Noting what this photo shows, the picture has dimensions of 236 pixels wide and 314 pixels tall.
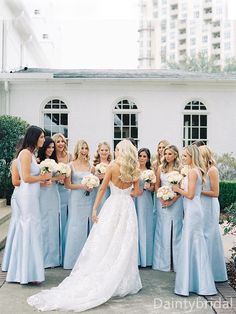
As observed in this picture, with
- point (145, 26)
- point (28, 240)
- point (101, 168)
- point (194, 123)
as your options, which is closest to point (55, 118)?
point (194, 123)

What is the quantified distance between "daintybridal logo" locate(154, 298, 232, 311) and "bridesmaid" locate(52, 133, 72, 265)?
7.90 feet

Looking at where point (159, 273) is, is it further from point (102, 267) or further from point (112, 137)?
point (112, 137)

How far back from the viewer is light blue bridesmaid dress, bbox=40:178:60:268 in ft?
25.4

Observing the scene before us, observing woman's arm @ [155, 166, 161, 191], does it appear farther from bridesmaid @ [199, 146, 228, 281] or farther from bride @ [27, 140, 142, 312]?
bride @ [27, 140, 142, 312]

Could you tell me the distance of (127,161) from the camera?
622cm

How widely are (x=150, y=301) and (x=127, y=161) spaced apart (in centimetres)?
179

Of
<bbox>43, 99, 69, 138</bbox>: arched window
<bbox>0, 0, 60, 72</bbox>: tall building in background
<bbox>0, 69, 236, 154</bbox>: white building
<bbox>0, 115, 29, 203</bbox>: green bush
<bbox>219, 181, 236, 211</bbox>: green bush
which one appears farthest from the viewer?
<bbox>0, 0, 60, 72</bbox>: tall building in background

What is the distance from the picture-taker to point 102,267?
6.23 meters

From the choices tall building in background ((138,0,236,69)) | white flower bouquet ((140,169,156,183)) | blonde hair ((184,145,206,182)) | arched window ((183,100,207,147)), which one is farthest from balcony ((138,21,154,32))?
blonde hair ((184,145,206,182))

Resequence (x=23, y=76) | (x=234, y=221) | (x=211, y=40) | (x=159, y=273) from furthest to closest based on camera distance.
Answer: (x=211, y=40)
(x=23, y=76)
(x=159, y=273)
(x=234, y=221)

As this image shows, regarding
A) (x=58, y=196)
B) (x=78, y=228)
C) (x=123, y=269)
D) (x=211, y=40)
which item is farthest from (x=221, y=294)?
(x=211, y=40)

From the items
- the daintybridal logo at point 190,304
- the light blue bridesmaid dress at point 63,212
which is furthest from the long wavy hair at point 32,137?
the daintybridal logo at point 190,304

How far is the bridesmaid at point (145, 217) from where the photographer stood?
797 centimetres

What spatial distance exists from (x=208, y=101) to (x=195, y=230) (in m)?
12.7
